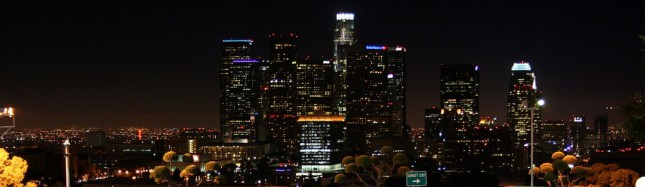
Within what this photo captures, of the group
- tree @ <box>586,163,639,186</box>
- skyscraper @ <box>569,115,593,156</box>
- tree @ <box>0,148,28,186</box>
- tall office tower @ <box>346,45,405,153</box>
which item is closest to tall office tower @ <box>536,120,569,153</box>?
skyscraper @ <box>569,115,593,156</box>

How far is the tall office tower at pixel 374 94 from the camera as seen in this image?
162750 mm

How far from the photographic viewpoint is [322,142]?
144000 millimetres

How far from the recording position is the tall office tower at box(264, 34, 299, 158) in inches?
6481

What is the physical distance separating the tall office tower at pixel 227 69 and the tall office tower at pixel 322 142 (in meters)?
33.2

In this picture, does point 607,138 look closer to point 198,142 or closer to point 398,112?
point 398,112

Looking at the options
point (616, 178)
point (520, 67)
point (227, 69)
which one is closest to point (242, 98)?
point (227, 69)

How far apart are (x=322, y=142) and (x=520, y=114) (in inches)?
1348

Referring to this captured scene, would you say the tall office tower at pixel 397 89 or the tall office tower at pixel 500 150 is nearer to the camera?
the tall office tower at pixel 500 150

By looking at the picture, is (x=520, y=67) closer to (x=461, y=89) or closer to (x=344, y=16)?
(x=461, y=89)

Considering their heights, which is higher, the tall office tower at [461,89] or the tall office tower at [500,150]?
the tall office tower at [461,89]

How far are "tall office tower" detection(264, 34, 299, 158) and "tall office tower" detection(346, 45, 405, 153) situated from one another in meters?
11.8

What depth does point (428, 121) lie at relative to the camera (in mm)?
160875

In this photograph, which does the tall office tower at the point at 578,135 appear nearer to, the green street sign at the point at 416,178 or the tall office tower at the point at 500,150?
the tall office tower at the point at 500,150

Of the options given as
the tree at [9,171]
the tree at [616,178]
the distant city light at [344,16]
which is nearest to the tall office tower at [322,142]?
the distant city light at [344,16]
